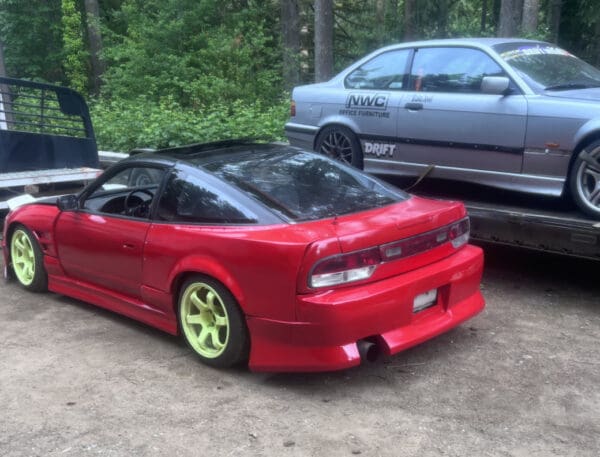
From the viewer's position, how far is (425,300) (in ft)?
14.0

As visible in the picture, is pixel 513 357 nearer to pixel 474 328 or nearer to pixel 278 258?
pixel 474 328

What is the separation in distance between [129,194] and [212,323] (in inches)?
58.7

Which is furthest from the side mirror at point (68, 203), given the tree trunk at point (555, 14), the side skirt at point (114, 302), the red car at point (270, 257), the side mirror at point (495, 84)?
the tree trunk at point (555, 14)

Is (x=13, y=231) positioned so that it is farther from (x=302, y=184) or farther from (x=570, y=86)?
(x=570, y=86)

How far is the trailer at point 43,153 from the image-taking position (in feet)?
26.0

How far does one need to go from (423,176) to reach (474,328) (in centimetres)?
186

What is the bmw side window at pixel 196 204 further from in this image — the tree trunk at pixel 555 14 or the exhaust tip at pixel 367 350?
the tree trunk at pixel 555 14

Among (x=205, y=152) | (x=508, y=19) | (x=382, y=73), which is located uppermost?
(x=508, y=19)

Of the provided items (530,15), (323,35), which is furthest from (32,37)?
(530,15)

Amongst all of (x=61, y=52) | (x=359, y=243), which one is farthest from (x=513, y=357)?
(x=61, y=52)

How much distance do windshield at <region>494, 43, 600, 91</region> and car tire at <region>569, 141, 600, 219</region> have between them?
2.57 ft

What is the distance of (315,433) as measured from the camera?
11.8 ft

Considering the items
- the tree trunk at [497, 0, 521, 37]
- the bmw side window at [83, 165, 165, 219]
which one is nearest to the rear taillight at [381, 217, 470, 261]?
the bmw side window at [83, 165, 165, 219]

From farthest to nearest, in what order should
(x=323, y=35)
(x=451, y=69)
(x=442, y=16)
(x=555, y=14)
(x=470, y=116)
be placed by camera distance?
1. (x=442, y=16)
2. (x=555, y=14)
3. (x=323, y=35)
4. (x=451, y=69)
5. (x=470, y=116)
